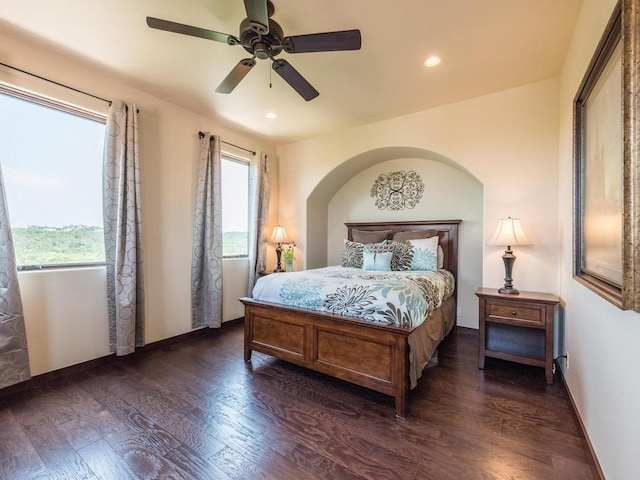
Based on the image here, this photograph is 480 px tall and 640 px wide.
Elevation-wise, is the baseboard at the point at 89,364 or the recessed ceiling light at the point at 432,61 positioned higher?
the recessed ceiling light at the point at 432,61

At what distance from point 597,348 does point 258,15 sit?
8.68 feet

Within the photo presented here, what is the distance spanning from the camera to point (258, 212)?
452 cm

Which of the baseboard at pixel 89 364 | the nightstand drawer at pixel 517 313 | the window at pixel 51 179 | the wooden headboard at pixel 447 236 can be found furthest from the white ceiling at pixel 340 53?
the baseboard at pixel 89 364

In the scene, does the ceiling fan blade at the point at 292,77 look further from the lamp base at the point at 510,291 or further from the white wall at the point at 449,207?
the lamp base at the point at 510,291

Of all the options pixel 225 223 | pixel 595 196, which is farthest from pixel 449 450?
pixel 225 223

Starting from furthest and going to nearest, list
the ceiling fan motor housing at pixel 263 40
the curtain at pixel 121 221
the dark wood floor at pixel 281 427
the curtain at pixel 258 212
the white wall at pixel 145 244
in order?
the curtain at pixel 258 212, the curtain at pixel 121 221, the white wall at pixel 145 244, the ceiling fan motor housing at pixel 263 40, the dark wood floor at pixel 281 427

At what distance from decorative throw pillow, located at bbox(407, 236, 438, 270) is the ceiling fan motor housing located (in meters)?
2.66

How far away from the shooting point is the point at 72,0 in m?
1.95

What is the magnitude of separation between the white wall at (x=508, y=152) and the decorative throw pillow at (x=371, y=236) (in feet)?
3.58

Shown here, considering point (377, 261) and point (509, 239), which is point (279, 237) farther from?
point (509, 239)

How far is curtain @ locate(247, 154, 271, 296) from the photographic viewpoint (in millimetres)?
4445

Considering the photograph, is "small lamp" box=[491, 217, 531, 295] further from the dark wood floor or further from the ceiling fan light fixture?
the ceiling fan light fixture

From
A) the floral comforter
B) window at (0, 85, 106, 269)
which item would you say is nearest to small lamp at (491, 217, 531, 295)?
the floral comforter

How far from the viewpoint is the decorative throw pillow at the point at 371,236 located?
427 cm
